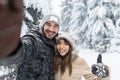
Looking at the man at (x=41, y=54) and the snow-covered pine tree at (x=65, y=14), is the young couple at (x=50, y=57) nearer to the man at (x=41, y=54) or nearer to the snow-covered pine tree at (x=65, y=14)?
the man at (x=41, y=54)

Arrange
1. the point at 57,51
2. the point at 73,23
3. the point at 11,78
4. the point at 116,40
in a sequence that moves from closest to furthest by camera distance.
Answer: the point at 11,78
the point at 57,51
the point at 116,40
the point at 73,23

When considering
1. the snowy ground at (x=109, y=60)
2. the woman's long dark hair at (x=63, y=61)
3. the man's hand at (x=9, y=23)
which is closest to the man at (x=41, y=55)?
the woman's long dark hair at (x=63, y=61)

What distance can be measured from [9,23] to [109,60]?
768cm

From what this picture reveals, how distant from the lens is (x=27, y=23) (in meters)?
7.83

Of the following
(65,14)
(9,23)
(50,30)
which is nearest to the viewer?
(9,23)

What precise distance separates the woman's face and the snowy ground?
4449 millimetres

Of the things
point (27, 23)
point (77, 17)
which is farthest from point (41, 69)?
point (77, 17)

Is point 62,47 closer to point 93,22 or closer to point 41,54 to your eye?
point 41,54

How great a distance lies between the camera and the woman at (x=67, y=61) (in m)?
2.88

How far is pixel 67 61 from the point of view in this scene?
9.76 ft

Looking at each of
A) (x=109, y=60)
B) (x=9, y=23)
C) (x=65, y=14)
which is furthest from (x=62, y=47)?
(x=65, y=14)

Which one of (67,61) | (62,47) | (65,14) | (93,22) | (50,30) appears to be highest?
(65,14)

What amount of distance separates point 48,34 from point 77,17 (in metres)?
6.69

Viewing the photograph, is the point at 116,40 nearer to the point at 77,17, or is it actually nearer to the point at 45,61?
the point at 77,17
